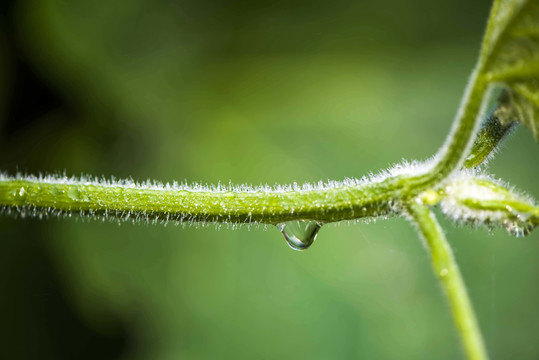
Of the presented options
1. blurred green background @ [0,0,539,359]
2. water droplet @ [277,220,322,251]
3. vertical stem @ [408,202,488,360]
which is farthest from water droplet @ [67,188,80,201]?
blurred green background @ [0,0,539,359]

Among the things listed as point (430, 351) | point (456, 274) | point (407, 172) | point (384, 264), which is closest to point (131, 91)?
point (384, 264)

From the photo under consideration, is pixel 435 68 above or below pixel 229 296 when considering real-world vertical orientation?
above

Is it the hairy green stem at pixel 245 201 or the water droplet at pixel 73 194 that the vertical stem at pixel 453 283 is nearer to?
the hairy green stem at pixel 245 201

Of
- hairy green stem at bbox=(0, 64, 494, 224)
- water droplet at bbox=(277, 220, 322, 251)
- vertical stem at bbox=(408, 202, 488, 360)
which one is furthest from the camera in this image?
water droplet at bbox=(277, 220, 322, 251)

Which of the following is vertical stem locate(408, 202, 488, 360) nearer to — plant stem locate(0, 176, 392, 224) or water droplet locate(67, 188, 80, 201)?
plant stem locate(0, 176, 392, 224)

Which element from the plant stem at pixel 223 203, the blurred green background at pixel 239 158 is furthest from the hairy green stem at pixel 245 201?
the blurred green background at pixel 239 158

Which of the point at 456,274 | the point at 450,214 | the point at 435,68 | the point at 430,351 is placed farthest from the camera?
the point at 435,68

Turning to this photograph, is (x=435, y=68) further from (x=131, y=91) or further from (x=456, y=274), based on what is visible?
(x=456, y=274)
